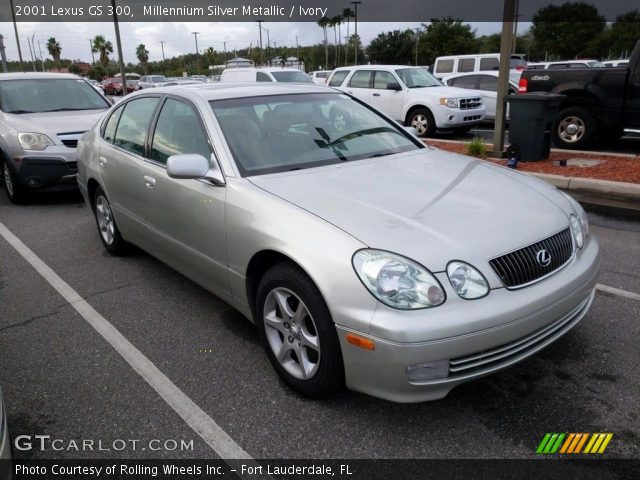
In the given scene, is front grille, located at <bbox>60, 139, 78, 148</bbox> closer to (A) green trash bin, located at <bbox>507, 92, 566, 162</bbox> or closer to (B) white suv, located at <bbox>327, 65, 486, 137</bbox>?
(B) white suv, located at <bbox>327, 65, 486, 137</bbox>

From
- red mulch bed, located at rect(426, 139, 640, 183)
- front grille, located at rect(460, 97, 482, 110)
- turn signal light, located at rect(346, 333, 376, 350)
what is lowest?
red mulch bed, located at rect(426, 139, 640, 183)

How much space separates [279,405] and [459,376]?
0.97 meters

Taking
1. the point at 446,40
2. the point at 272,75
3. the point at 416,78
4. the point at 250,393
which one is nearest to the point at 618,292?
the point at 250,393

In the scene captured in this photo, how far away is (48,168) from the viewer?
710 cm

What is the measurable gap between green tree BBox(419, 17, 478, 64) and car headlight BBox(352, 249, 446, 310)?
59.1 meters

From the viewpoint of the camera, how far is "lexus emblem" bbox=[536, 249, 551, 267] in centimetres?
262

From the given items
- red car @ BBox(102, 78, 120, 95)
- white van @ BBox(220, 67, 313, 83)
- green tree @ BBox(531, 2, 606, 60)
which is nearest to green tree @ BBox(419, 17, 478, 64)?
green tree @ BBox(531, 2, 606, 60)

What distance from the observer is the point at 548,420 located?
2.61 metres

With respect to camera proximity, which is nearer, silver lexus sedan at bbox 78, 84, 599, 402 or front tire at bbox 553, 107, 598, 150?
silver lexus sedan at bbox 78, 84, 599, 402

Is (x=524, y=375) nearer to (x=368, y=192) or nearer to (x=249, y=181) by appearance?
(x=368, y=192)

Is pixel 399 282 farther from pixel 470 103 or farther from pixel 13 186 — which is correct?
pixel 470 103

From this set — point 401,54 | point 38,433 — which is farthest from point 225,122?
point 401,54

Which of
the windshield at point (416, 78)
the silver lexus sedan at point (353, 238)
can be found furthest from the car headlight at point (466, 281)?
the windshield at point (416, 78)

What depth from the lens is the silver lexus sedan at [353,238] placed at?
236cm
